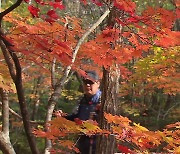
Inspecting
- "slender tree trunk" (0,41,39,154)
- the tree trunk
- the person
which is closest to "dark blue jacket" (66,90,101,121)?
the person

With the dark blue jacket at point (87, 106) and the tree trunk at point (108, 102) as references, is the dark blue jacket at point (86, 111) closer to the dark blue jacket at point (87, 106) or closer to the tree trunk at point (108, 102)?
the dark blue jacket at point (87, 106)

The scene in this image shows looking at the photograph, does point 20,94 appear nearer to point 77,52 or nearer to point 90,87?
point 90,87

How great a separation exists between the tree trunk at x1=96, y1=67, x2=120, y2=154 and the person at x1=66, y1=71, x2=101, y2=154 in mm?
106

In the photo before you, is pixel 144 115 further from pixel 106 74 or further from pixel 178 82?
pixel 106 74

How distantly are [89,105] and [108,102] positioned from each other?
1.00ft

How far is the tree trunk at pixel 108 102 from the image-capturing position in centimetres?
318

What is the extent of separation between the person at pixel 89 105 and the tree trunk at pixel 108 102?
0.35ft

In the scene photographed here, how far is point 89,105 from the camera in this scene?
2.99 meters

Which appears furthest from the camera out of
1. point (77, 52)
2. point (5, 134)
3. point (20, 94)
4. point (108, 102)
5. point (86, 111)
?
point (77, 52)

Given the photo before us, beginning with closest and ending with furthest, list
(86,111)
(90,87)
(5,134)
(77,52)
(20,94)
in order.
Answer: (20,94) < (5,134) < (90,87) < (86,111) < (77,52)

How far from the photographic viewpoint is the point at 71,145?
9.12ft

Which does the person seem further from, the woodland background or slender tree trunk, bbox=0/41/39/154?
slender tree trunk, bbox=0/41/39/154

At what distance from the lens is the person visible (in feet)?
9.37

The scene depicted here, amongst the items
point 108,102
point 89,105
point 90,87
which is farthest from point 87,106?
point 108,102
